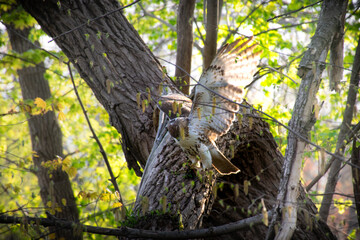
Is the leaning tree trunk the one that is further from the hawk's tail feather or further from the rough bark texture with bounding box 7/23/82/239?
the rough bark texture with bounding box 7/23/82/239

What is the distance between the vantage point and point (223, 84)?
2691mm

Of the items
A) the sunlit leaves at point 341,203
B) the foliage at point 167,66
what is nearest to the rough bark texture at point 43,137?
the foliage at point 167,66

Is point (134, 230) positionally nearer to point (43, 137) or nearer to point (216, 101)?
point (216, 101)

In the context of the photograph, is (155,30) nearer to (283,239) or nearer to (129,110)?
(129,110)

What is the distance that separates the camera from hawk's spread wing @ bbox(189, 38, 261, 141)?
105 inches

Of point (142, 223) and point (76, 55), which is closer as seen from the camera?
point (142, 223)

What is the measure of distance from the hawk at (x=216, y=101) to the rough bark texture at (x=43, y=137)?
424 centimetres

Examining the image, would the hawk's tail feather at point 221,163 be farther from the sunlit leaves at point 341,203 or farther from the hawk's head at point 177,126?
the sunlit leaves at point 341,203

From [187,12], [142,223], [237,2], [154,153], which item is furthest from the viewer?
[237,2]

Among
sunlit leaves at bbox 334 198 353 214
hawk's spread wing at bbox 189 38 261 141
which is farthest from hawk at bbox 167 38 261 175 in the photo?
sunlit leaves at bbox 334 198 353 214

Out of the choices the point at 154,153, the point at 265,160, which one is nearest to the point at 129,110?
the point at 154,153

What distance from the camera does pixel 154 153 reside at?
2943mm

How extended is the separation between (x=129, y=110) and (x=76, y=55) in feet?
2.88

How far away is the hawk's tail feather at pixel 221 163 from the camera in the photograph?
9.02ft
